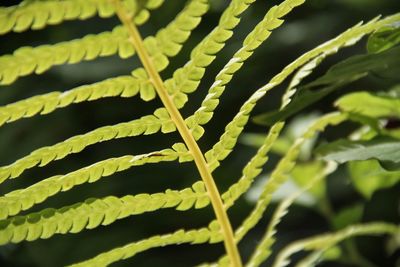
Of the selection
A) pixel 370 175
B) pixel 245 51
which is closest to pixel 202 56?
pixel 245 51

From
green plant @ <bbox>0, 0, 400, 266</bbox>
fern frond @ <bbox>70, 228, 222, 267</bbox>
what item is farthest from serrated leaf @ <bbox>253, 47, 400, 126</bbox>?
fern frond @ <bbox>70, 228, 222, 267</bbox>

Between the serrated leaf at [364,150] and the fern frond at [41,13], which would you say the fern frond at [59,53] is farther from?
the serrated leaf at [364,150]

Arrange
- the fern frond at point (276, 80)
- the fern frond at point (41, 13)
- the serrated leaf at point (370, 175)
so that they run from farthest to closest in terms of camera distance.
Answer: the serrated leaf at point (370, 175) < the fern frond at point (276, 80) < the fern frond at point (41, 13)

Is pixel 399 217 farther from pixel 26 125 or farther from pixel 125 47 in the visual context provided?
pixel 125 47

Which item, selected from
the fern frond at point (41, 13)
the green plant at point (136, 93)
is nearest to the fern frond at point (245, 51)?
the green plant at point (136, 93)

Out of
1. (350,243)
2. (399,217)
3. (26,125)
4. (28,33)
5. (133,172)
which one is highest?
(28,33)

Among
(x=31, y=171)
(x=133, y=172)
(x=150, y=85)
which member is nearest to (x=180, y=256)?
(x=133, y=172)

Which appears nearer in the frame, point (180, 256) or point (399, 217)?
point (399, 217)
